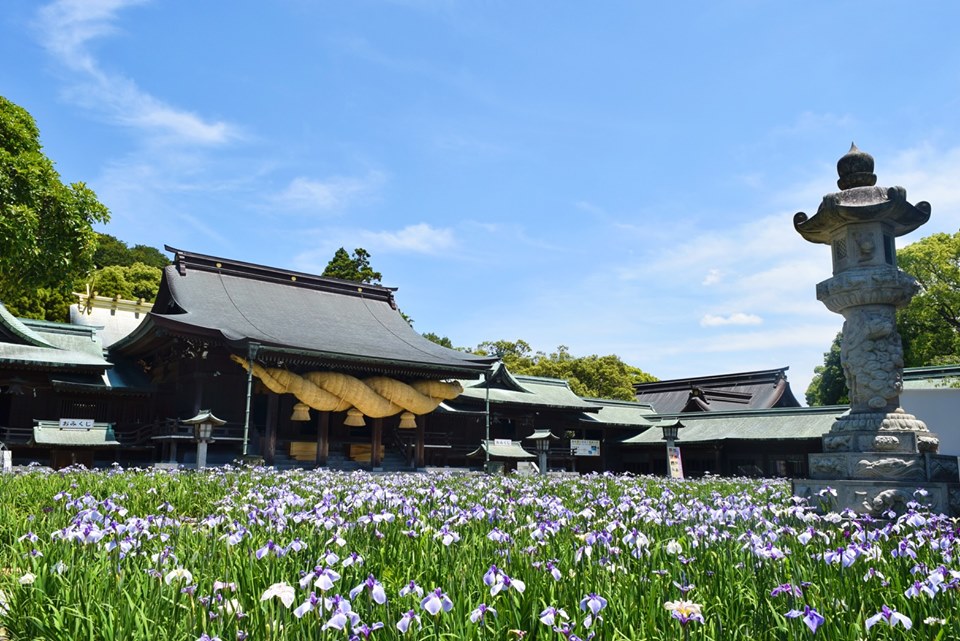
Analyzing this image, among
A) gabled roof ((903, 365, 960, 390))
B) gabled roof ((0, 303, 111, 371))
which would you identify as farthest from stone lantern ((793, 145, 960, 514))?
gabled roof ((0, 303, 111, 371))

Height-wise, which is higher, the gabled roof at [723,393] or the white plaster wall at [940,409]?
the gabled roof at [723,393]

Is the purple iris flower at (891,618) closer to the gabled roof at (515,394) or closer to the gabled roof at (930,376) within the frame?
the gabled roof at (930,376)

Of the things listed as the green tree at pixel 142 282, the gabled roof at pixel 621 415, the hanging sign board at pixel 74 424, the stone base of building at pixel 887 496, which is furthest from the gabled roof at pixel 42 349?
the green tree at pixel 142 282

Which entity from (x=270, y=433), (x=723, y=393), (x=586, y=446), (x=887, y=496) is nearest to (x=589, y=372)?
(x=723, y=393)

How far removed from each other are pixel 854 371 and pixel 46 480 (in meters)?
11.7

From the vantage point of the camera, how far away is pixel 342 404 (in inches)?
950

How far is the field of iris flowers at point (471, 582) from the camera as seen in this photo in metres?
2.98

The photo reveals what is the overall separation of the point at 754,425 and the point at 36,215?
2941 cm

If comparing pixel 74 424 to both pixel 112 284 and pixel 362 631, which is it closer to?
pixel 362 631

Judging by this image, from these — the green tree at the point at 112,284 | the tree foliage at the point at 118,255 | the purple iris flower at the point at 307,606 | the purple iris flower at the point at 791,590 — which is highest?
the tree foliage at the point at 118,255

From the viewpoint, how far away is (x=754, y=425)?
3281 cm

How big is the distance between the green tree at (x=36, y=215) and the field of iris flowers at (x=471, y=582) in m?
15.2

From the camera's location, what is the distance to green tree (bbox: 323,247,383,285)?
54.3m

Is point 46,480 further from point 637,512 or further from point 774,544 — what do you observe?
point 774,544
